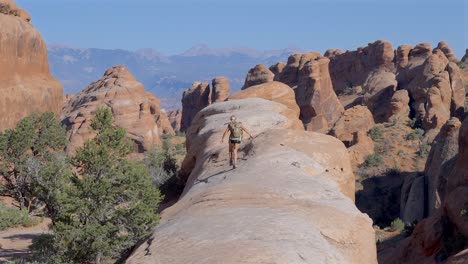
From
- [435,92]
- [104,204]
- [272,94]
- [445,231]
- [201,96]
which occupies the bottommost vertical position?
[201,96]

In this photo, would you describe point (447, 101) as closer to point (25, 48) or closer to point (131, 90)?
point (131, 90)

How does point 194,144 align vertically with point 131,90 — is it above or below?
above

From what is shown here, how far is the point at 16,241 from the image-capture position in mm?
22188

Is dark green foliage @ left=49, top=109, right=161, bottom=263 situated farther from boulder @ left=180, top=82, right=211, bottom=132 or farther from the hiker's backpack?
boulder @ left=180, top=82, right=211, bottom=132

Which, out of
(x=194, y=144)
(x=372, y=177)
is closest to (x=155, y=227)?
(x=194, y=144)

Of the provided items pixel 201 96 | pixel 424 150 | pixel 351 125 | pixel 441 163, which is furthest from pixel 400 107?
pixel 201 96

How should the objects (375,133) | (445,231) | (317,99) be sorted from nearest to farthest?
1. (445,231)
2. (375,133)
3. (317,99)

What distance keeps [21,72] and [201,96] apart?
171ft

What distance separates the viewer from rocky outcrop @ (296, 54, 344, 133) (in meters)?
68.1

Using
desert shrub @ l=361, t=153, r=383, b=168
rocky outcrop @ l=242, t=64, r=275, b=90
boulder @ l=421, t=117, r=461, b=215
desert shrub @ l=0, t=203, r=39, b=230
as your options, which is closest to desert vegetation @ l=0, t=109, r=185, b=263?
desert shrub @ l=0, t=203, r=39, b=230

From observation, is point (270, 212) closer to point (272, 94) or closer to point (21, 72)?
point (272, 94)

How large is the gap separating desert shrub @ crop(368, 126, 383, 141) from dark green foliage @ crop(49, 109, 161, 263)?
143 ft

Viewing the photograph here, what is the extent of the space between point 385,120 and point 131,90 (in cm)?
3002

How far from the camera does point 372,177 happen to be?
4644cm
